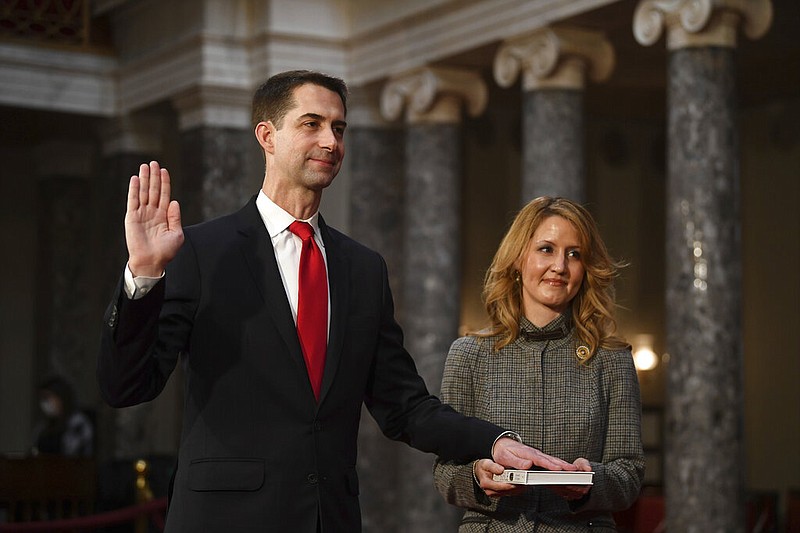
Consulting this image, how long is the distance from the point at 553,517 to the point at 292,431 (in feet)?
2.85

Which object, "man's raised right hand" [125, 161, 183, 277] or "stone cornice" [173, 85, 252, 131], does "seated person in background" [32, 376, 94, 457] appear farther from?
"man's raised right hand" [125, 161, 183, 277]

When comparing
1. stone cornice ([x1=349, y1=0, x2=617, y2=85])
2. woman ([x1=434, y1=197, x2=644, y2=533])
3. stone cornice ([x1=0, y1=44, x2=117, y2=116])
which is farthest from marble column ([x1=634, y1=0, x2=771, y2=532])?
stone cornice ([x1=0, y1=44, x2=117, y2=116])

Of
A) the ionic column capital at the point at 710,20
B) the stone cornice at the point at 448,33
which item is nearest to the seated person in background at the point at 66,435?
the stone cornice at the point at 448,33

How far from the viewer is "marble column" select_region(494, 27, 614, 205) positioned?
10375mm

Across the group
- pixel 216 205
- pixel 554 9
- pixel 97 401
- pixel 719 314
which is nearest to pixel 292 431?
pixel 719 314

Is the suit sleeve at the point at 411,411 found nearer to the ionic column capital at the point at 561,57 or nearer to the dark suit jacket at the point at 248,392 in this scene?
the dark suit jacket at the point at 248,392

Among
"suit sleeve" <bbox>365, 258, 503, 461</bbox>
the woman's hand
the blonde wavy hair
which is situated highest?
the blonde wavy hair

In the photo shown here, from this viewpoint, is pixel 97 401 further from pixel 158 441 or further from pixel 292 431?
pixel 292 431

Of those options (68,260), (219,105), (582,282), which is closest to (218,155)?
(219,105)

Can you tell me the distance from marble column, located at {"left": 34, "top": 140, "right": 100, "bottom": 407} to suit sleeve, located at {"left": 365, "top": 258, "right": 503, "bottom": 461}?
13115 millimetres

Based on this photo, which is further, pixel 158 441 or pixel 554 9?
pixel 158 441

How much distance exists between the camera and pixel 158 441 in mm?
16328

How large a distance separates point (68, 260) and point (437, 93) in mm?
6681

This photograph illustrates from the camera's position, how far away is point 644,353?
15836 millimetres
